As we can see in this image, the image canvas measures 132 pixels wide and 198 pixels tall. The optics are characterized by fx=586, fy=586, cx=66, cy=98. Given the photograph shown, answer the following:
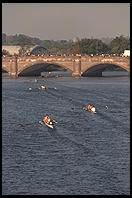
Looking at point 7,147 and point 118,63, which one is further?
point 118,63

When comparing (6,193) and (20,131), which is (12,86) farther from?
(6,193)

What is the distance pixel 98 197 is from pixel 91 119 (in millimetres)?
45069

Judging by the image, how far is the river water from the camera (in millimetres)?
56388

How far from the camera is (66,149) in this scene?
70.7m

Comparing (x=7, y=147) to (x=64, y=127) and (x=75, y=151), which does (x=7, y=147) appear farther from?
(x=64, y=127)

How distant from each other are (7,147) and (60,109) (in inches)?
1574

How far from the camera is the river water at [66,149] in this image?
56388 millimetres

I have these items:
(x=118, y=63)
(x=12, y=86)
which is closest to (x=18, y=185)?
(x=12, y=86)

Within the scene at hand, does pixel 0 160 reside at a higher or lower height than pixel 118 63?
lower

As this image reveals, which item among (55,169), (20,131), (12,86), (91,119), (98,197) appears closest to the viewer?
(98,197)

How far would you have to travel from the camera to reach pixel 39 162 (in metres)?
64.2

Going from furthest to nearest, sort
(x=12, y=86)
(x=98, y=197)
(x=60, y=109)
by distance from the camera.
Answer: (x=12, y=86), (x=60, y=109), (x=98, y=197)

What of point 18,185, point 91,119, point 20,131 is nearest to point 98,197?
point 18,185

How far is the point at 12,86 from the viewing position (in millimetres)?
164750
